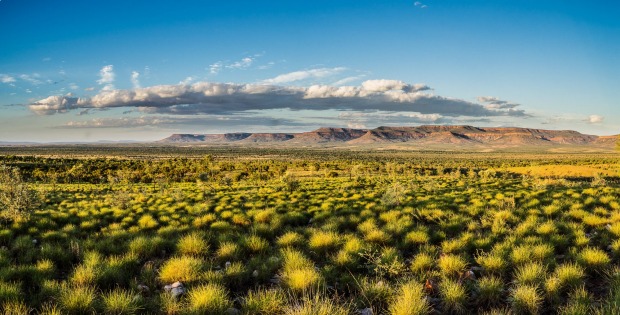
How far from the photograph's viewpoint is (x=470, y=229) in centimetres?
1050

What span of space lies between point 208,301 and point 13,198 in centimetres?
1504

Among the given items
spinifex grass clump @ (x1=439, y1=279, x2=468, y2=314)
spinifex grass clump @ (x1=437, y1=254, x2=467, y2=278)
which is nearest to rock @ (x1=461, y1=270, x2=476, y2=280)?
spinifex grass clump @ (x1=437, y1=254, x2=467, y2=278)

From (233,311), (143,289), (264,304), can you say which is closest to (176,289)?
(143,289)

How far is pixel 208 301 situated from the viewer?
518 centimetres

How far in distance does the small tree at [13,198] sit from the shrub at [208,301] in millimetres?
11524

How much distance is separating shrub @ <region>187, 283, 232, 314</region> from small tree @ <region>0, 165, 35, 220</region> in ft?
37.8

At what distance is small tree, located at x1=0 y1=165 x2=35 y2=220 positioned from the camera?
531 inches

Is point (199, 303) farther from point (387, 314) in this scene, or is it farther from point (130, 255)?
point (130, 255)

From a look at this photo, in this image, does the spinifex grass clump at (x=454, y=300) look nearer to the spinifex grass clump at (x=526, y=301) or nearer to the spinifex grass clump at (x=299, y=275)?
the spinifex grass clump at (x=526, y=301)

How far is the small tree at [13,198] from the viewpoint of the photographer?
531 inches

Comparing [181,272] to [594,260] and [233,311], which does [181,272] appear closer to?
[233,311]

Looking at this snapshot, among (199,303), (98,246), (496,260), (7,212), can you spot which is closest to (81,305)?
(199,303)

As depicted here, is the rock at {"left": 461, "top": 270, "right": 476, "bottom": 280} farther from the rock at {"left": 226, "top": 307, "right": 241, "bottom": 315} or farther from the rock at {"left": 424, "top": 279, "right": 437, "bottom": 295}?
the rock at {"left": 226, "top": 307, "right": 241, "bottom": 315}

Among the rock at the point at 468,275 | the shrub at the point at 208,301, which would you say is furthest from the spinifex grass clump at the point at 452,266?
the shrub at the point at 208,301
